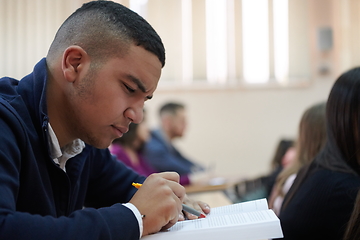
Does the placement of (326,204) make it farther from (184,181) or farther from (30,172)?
(184,181)

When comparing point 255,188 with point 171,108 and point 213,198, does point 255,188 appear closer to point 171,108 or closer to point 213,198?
point 213,198

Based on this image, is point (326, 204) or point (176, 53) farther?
point (176, 53)

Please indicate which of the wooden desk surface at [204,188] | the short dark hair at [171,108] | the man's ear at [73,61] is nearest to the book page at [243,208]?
the man's ear at [73,61]

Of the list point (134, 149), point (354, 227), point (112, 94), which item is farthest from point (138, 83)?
point (134, 149)

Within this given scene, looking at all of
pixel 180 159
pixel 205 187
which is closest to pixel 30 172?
pixel 205 187

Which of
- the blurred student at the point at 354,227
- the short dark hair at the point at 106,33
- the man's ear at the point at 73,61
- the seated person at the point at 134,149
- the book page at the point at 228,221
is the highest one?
the short dark hair at the point at 106,33

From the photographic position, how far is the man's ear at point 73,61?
960mm

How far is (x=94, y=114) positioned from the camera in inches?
38.0

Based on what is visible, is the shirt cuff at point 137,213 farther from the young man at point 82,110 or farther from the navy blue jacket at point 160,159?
the navy blue jacket at point 160,159

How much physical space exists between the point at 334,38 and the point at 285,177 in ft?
13.0

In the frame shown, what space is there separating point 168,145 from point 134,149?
1012 millimetres

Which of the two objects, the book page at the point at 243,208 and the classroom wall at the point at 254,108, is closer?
the book page at the point at 243,208

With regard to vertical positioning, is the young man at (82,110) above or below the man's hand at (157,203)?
above

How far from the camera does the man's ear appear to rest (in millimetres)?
960
